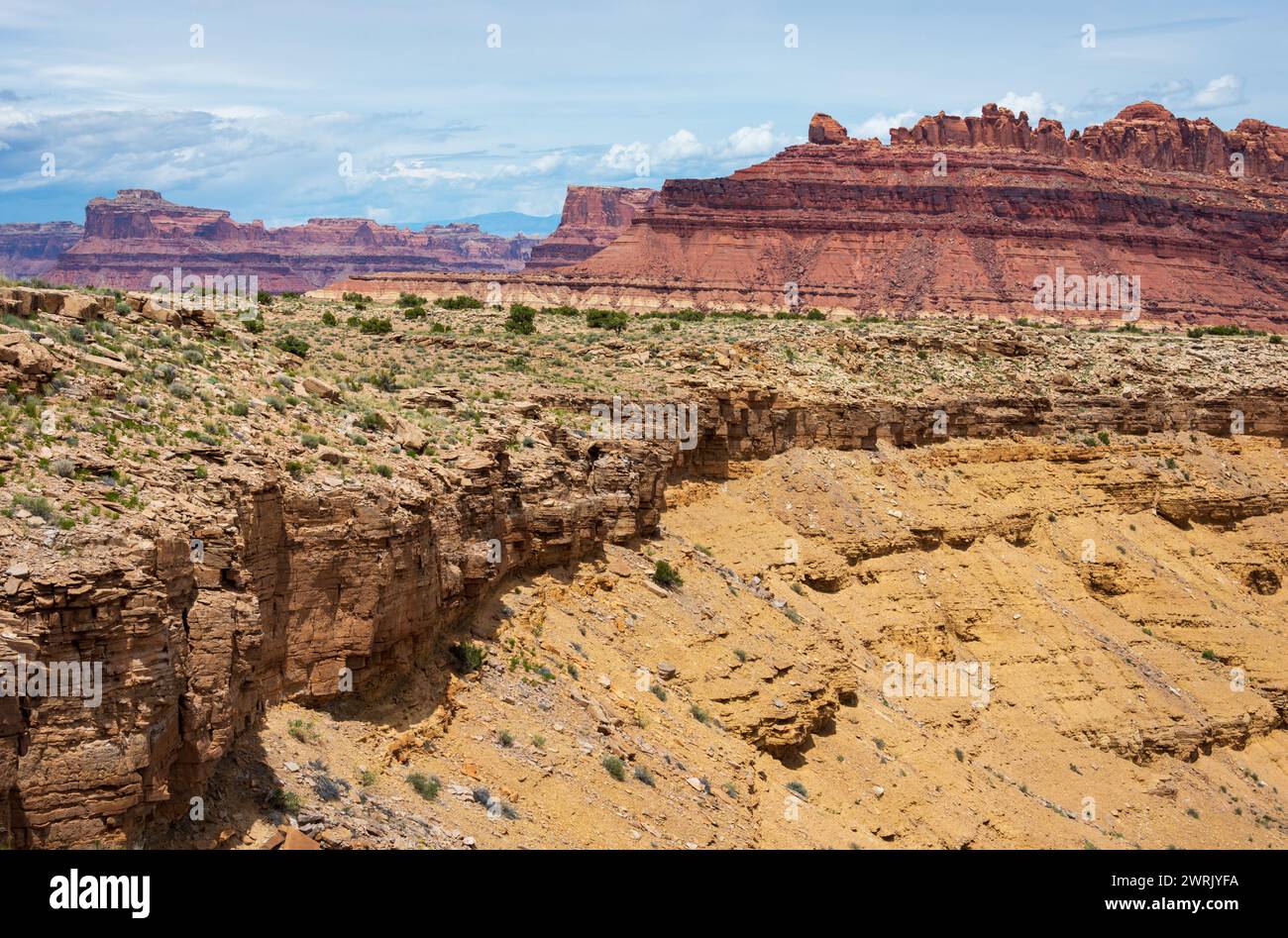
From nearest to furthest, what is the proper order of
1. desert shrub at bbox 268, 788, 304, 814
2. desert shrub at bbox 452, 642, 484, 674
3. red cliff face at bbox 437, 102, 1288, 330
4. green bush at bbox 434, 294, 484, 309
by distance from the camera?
desert shrub at bbox 268, 788, 304, 814 → desert shrub at bbox 452, 642, 484, 674 → green bush at bbox 434, 294, 484, 309 → red cliff face at bbox 437, 102, 1288, 330

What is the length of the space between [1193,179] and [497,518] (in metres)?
160

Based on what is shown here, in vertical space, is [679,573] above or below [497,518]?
below

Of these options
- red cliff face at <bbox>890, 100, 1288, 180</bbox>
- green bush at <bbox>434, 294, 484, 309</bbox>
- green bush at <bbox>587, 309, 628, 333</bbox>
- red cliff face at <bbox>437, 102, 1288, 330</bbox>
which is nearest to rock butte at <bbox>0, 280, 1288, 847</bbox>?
green bush at <bbox>587, 309, 628, 333</bbox>

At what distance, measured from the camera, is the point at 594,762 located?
75.7 feet

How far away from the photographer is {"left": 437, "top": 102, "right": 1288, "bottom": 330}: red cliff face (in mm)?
145625

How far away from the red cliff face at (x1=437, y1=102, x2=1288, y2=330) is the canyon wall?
116m

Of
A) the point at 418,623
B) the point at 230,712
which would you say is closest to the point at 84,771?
the point at 230,712

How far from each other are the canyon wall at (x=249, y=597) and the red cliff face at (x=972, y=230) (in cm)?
11582

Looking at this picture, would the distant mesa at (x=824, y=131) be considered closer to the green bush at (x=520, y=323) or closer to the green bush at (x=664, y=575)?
the green bush at (x=520, y=323)

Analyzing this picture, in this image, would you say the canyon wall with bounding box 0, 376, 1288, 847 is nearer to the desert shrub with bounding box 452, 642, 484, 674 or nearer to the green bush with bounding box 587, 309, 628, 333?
the desert shrub with bounding box 452, 642, 484, 674

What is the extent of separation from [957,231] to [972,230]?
62.8 inches

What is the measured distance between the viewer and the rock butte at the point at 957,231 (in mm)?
145750

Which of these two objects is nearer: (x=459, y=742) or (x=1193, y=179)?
(x=459, y=742)

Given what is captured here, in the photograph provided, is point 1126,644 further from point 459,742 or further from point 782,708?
point 459,742
